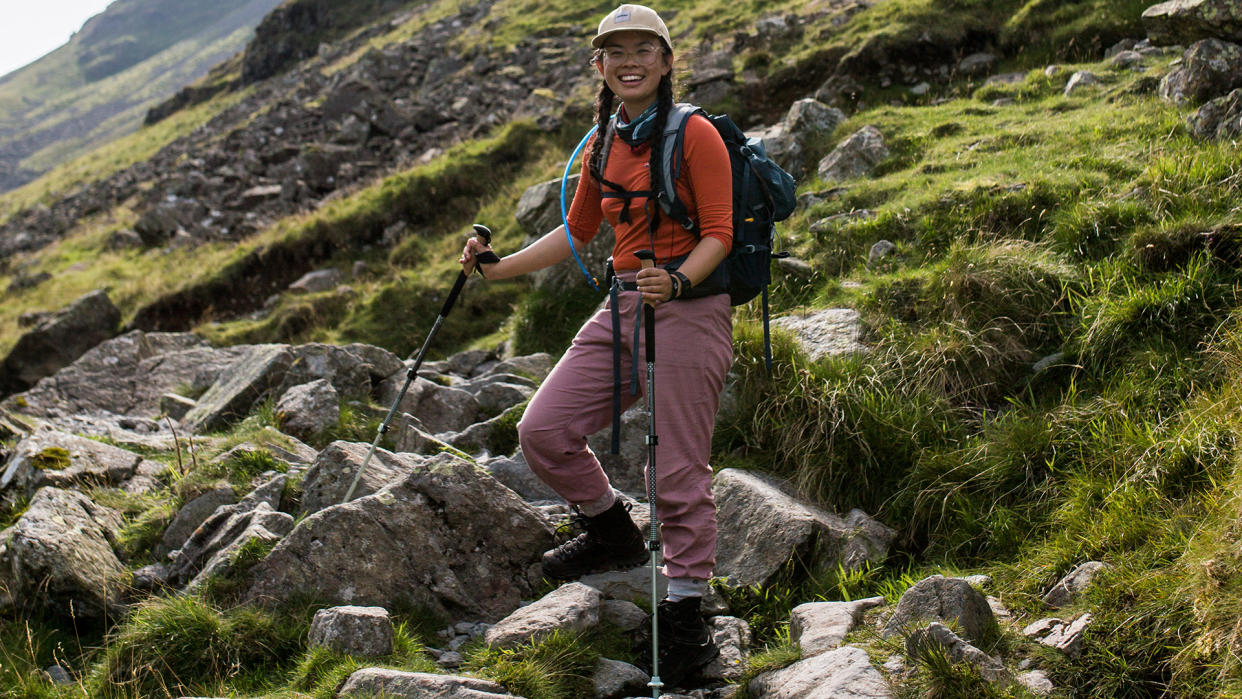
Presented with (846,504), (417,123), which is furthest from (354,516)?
(417,123)

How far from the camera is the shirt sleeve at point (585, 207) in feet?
17.3

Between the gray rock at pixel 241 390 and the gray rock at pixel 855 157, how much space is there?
6.75 metres

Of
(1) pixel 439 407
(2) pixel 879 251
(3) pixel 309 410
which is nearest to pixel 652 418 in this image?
(2) pixel 879 251

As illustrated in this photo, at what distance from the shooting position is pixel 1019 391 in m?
6.79

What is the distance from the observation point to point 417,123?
85.3ft

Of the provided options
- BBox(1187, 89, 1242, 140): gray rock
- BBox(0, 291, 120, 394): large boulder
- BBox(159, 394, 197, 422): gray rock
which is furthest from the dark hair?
BBox(0, 291, 120, 394): large boulder

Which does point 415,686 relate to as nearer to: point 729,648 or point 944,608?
point 729,648

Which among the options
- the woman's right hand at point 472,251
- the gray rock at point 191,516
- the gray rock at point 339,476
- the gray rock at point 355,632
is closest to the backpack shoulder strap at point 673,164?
the woman's right hand at point 472,251

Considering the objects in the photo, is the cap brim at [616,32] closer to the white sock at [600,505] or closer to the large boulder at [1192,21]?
the white sock at [600,505]

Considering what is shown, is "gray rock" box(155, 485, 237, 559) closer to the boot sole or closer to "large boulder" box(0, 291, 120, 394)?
the boot sole

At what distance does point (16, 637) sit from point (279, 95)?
146 feet

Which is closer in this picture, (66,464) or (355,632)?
(355,632)

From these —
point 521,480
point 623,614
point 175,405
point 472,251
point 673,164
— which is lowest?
point 623,614

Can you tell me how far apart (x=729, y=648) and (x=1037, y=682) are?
1645 millimetres
